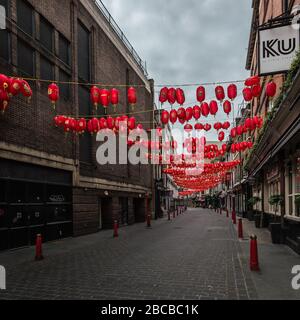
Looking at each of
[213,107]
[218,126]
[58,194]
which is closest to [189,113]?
[213,107]

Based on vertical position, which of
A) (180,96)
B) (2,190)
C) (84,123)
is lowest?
(2,190)

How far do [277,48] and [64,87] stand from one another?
1084 centimetres

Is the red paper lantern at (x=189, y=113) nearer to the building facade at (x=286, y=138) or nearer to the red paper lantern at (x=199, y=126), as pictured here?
the building facade at (x=286, y=138)

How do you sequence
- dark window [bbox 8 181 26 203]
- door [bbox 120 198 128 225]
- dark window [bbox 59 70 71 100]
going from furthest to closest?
door [bbox 120 198 128 225] < dark window [bbox 59 70 71 100] < dark window [bbox 8 181 26 203]

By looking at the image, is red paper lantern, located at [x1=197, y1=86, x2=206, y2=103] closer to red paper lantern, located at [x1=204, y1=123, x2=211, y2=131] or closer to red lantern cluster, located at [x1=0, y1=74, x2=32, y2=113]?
red paper lantern, located at [x1=204, y1=123, x2=211, y2=131]

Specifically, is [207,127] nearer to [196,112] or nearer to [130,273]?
[196,112]

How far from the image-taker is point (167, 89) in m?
12.3

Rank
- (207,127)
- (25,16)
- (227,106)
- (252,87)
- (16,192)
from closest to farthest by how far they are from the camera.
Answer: (252,87), (16,192), (227,106), (25,16), (207,127)

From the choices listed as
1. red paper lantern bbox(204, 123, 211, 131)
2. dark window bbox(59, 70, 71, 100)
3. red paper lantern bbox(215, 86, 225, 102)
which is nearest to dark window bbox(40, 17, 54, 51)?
dark window bbox(59, 70, 71, 100)

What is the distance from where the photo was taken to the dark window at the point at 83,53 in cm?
1920

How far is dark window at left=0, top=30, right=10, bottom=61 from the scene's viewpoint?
1215 centimetres

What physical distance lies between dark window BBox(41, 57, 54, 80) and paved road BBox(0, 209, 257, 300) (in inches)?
300

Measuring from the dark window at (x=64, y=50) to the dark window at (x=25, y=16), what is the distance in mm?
2558

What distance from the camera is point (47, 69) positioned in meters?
15.4
